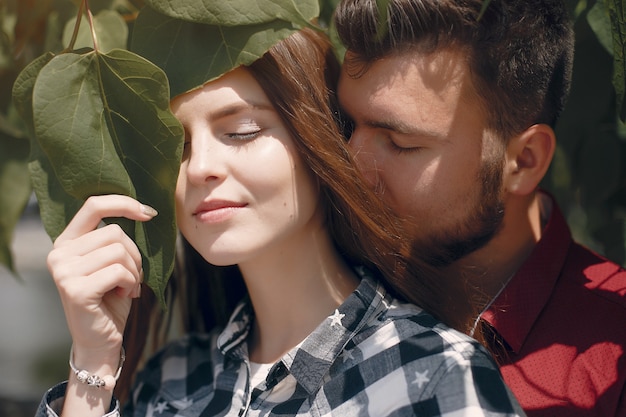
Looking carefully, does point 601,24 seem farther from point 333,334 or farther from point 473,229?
point 333,334

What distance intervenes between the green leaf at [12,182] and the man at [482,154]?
21.3 inches

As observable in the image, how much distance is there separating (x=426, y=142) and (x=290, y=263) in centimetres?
28

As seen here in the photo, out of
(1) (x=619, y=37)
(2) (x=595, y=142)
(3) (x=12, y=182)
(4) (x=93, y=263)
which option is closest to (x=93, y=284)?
(4) (x=93, y=263)

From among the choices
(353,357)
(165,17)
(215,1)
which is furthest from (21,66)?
(353,357)

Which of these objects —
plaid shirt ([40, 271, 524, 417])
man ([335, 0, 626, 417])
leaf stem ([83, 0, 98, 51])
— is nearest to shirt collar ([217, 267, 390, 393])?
→ plaid shirt ([40, 271, 524, 417])

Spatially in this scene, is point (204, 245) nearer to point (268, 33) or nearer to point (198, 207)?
point (198, 207)

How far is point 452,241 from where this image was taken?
1.39 m

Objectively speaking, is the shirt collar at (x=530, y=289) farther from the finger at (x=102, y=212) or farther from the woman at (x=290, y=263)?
the finger at (x=102, y=212)

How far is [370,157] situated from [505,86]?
0.81 ft

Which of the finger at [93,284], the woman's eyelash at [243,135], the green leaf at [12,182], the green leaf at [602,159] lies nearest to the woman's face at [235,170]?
the woman's eyelash at [243,135]

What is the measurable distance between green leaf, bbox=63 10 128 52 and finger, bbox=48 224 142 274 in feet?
0.83

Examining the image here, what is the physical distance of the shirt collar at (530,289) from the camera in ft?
4.28

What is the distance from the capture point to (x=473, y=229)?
1.40m

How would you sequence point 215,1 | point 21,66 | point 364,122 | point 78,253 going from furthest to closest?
point 21,66 → point 364,122 → point 78,253 → point 215,1
